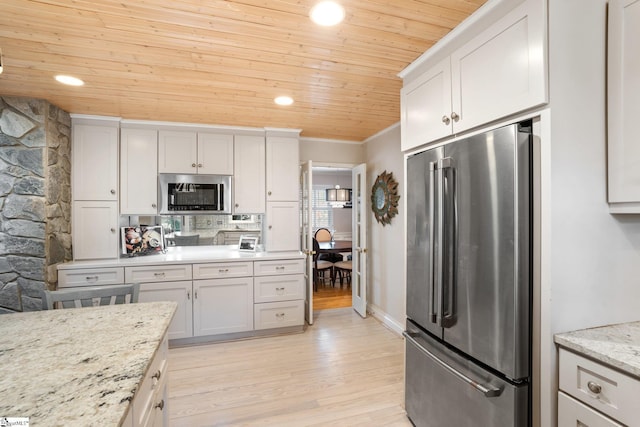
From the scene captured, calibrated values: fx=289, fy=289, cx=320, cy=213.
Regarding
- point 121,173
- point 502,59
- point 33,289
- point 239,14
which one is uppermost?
point 239,14

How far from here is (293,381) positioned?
240 centimetres

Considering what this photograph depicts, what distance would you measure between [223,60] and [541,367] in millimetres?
2355

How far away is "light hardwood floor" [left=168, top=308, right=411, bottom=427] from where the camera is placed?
1.99 m

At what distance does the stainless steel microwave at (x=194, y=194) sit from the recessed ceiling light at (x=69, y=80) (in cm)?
114

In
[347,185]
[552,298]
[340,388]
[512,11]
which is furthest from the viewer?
[347,185]

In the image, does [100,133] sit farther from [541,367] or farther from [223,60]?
[541,367]

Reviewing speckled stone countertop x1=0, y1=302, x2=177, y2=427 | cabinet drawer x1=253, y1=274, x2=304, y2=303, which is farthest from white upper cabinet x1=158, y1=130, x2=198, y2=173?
speckled stone countertop x1=0, y1=302, x2=177, y2=427

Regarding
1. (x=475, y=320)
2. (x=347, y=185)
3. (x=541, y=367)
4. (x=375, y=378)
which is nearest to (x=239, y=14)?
(x=475, y=320)

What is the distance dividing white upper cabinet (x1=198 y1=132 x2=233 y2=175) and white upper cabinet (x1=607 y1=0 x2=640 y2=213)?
317 cm

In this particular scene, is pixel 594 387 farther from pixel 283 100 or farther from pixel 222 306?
pixel 222 306

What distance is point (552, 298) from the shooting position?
1.15 metres

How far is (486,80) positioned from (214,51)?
1549mm

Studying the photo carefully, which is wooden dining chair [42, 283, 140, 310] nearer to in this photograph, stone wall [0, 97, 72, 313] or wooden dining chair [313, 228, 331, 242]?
stone wall [0, 97, 72, 313]

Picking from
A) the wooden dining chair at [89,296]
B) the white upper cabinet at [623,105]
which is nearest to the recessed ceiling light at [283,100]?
the wooden dining chair at [89,296]
